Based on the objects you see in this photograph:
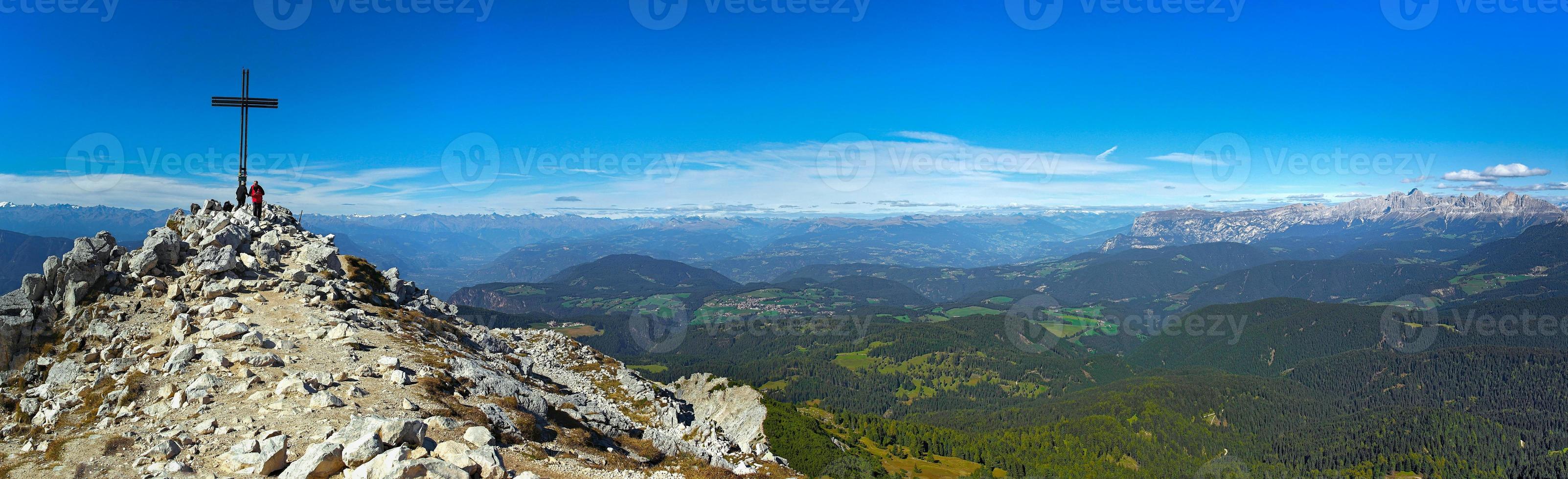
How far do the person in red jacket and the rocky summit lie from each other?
5.87 feet

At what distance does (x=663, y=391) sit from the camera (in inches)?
1801

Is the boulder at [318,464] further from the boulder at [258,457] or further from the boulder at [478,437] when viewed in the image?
the boulder at [478,437]

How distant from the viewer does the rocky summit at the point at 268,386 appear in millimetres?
14039

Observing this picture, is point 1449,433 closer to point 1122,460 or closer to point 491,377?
point 1122,460

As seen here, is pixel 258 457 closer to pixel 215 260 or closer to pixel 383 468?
pixel 383 468

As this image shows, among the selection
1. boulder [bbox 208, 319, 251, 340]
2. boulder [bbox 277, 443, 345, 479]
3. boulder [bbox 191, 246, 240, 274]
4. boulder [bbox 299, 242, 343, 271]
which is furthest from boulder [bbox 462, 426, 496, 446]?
boulder [bbox 299, 242, 343, 271]

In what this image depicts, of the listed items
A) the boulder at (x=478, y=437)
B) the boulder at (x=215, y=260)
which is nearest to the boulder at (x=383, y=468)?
the boulder at (x=478, y=437)

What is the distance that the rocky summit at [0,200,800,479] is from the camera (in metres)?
14.0

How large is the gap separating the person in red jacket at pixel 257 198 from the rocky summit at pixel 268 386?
179 cm

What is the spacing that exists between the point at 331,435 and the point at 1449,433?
286m

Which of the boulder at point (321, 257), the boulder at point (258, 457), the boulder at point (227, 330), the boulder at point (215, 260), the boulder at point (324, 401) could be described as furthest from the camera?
the boulder at point (321, 257)

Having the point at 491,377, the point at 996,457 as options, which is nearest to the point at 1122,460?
the point at 996,457

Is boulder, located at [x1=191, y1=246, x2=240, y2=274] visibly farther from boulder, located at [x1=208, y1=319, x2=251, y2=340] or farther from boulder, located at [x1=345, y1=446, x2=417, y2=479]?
boulder, located at [x1=345, y1=446, x2=417, y2=479]

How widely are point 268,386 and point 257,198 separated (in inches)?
1041
